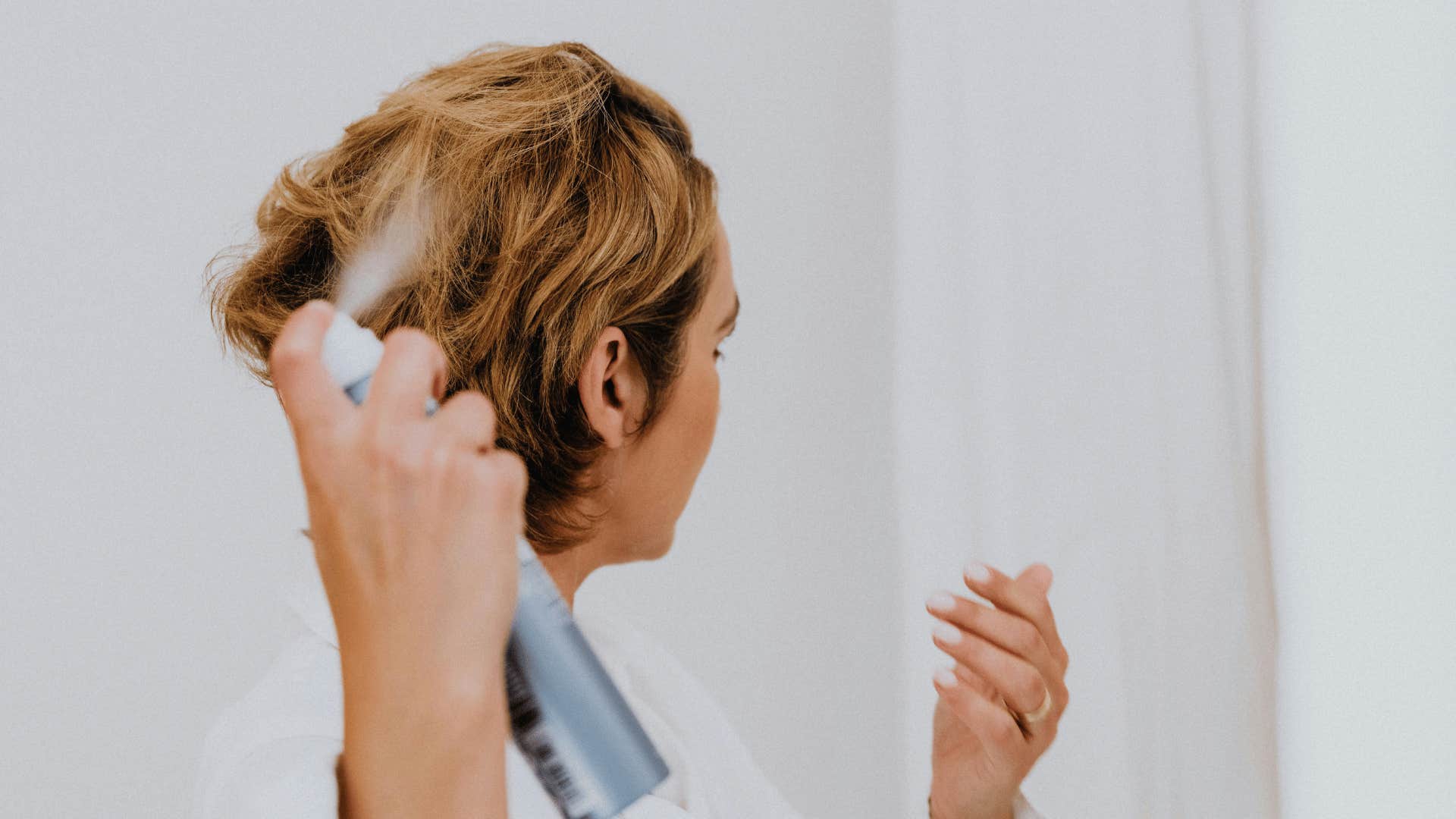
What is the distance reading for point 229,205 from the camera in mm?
924

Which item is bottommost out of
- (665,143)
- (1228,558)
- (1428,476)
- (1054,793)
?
(1054,793)

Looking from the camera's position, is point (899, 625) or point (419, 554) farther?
point (899, 625)

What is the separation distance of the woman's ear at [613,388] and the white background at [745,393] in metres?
0.31

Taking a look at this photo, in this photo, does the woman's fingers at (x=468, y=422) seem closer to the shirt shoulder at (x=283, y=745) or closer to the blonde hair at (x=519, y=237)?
the shirt shoulder at (x=283, y=745)

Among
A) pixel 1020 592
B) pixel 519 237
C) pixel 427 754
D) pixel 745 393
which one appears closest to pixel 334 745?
pixel 427 754

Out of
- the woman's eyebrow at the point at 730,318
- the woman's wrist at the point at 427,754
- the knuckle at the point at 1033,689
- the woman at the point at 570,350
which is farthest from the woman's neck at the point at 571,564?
the woman's wrist at the point at 427,754

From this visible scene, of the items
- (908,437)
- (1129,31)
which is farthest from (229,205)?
(1129,31)

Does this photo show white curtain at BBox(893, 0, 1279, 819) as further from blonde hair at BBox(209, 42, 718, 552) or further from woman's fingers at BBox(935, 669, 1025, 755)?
blonde hair at BBox(209, 42, 718, 552)

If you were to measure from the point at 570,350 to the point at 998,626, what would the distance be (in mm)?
262

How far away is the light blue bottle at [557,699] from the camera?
1.07 ft

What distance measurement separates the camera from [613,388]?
0.60 m

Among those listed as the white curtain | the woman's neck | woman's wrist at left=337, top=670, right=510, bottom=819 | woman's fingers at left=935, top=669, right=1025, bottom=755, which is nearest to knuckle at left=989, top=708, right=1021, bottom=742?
woman's fingers at left=935, top=669, right=1025, bottom=755

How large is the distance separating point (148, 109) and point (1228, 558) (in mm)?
861

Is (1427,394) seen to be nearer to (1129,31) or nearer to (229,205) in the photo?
(1129,31)
